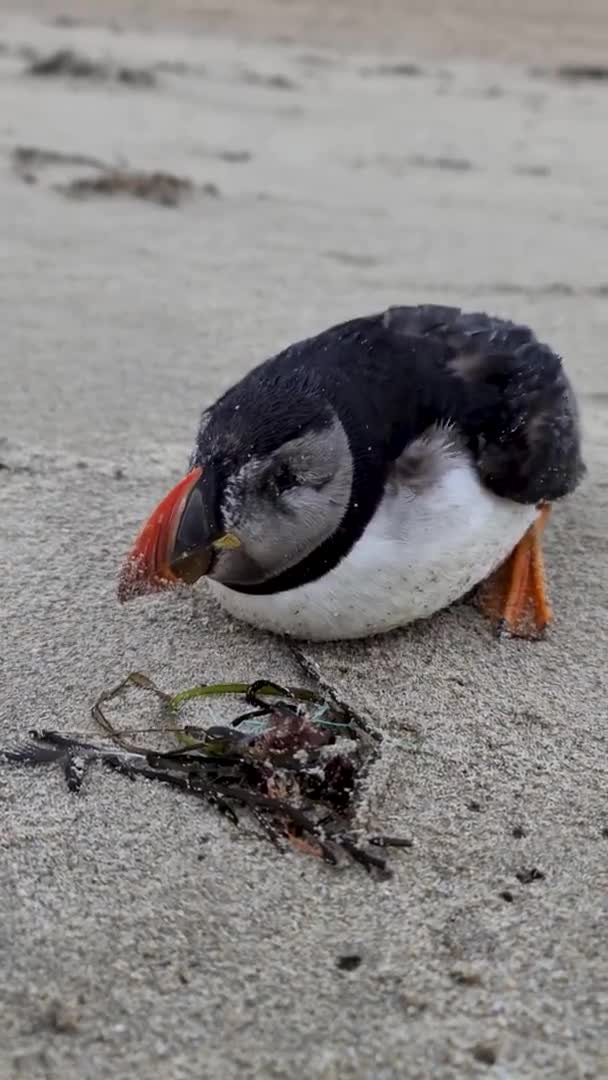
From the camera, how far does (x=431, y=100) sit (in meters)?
10.8

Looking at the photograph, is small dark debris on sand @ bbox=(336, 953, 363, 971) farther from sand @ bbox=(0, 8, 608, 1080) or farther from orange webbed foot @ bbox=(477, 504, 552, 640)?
orange webbed foot @ bbox=(477, 504, 552, 640)

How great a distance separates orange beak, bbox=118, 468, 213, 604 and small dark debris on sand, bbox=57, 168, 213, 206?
4.39m

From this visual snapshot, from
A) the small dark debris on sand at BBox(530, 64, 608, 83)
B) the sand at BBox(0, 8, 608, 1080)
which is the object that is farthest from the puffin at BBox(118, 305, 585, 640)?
the small dark debris on sand at BBox(530, 64, 608, 83)

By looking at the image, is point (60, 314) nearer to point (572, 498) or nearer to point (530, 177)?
point (572, 498)

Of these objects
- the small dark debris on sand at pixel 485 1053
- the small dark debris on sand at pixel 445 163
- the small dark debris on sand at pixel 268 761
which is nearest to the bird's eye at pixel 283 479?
the small dark debris on sand at pixel 268 761

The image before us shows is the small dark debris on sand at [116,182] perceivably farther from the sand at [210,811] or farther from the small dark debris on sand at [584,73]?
the small dark debris on sand at [584,73]

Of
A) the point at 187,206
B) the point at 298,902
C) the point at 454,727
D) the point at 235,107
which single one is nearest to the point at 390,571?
the point at 454,727

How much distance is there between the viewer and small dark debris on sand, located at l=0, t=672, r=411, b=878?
211 cm

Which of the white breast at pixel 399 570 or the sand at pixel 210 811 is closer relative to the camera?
the sand at pixel 210 811

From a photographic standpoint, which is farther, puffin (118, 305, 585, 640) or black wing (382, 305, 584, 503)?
black wing (382, 305, 584, 503)

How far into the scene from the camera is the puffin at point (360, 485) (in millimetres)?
2438

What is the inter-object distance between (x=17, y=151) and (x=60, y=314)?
9.26 feet

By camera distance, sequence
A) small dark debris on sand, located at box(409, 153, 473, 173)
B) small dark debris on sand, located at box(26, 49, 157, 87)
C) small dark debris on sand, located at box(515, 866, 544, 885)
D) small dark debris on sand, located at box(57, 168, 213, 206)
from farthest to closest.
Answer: small dark debris on sand, located at box(26, 49, 157, 87)
small dark debris on sand, located at box(409, 153, 473, 173)
small dark debris on sand, located at box(57, 168, 213, 206)
small dark debris on sand, located at box(515, 866, 544, 885)

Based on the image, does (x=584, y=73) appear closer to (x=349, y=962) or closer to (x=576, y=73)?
(x=576, y=73)
